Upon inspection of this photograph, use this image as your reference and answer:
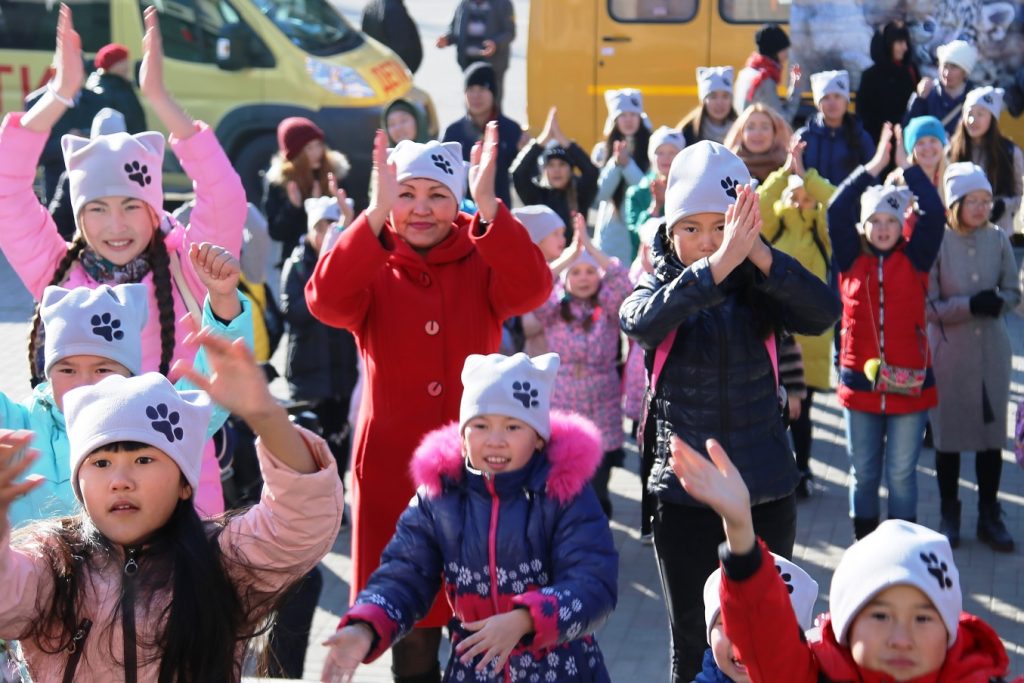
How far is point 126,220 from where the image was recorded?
5055 millimetres

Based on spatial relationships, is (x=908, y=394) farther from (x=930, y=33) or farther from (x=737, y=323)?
(x=930, y=33)

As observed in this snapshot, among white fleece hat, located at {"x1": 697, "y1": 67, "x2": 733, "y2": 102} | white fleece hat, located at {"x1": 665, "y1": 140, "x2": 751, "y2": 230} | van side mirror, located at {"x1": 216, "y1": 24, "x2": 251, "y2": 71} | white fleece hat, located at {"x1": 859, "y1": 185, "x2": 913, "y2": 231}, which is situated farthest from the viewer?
van side mirror, located at {"x1": 216, "y1": 24, "x2": 251, "y2": 71}

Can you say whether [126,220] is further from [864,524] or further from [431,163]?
[864,524]

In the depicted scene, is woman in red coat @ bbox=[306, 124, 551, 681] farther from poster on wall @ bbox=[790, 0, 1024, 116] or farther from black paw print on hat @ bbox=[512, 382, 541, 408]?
poster on wall @ bbox=[790, 0, 1024, 116]

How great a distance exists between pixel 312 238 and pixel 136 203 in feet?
9.05

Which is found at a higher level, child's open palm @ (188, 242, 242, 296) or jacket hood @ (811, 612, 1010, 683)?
child's open palm @ (188, 242, 242, 296)

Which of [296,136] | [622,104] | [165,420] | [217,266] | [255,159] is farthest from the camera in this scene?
[255,159]

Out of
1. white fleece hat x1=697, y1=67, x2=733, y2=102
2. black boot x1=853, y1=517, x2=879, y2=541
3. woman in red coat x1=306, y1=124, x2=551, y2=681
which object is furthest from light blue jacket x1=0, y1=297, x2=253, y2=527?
white fleece hat x1=697, y1=67, x2=733, y2=102

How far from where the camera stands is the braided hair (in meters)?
5.03

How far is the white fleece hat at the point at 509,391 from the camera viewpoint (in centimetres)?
441

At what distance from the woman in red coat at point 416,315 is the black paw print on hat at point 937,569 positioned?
6.28ft

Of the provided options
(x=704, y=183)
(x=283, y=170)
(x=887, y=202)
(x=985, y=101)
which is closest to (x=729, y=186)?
(x=704, y=183)

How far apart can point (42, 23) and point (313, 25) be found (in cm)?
246

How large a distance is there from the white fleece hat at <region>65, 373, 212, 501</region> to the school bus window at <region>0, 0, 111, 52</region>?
11732mm
